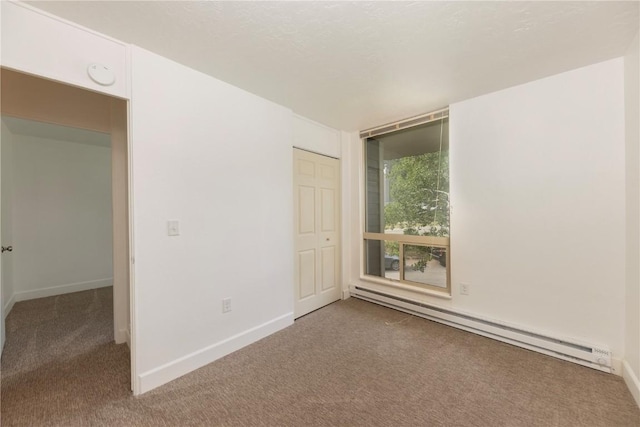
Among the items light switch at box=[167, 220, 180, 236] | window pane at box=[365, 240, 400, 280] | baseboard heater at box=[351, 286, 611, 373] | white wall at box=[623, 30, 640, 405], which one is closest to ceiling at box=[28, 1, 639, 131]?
white wall at box=[623, 30, 640, 405]

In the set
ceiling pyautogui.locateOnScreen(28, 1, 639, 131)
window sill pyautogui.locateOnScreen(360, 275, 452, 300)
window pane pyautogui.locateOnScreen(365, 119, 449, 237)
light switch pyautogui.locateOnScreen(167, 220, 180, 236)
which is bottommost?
window sill pyautogui.locateOnScreen(360, 275, 452, 300)

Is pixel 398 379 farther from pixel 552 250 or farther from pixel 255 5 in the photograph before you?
pixel 255 5

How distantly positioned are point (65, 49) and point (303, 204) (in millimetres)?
2303

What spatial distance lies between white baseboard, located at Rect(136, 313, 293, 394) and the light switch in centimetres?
99

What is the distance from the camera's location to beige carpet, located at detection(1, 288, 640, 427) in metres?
1.55

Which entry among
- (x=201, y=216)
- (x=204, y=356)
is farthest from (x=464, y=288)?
(x=201, y=216)

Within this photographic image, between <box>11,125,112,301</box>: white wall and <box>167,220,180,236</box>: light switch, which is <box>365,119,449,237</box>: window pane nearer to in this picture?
<box>167,220,180,236</box>: light switch

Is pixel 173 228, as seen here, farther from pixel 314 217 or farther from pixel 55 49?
pixel 314 217

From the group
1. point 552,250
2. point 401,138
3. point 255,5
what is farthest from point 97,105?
point 552,250

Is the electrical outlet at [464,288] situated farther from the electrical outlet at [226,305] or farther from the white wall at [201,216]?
the electrical outlet at [226,305]

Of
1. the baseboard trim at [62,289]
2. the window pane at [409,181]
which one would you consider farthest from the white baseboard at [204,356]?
the baseboard trim at [62,289]

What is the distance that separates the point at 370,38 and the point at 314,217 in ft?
6.82

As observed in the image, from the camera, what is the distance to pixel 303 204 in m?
3.17

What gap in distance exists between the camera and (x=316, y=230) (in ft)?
11.0
